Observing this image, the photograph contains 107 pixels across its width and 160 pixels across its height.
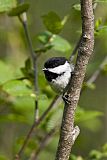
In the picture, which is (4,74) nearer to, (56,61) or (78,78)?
(56,61)

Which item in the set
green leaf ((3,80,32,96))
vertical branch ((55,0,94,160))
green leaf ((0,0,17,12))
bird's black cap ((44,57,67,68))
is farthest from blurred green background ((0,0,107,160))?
vertical branch ((55,0,94,160))

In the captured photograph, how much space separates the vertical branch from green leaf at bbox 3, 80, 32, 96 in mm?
513

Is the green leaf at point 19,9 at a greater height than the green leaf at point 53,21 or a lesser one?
greater

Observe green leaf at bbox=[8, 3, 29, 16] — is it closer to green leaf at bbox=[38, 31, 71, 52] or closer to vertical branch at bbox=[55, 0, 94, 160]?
green leaf at bbox=[38, 31, 71, 52]

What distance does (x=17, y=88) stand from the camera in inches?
77.6

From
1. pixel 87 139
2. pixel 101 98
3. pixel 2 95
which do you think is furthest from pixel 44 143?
pixel 101 98

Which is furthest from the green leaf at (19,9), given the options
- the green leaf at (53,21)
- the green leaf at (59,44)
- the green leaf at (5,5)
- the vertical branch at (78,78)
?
the vertical branch at (78,78)

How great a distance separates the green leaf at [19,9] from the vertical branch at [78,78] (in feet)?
1.73

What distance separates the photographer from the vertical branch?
132 cm

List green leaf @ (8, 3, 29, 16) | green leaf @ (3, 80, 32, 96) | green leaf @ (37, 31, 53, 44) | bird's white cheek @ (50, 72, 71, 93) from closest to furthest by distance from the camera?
bird's white cheek @ (50, 72, 71, 93) → green leaf @ (8, 3, 29, 16) → green leaf @ (3, 80, 32, 96) → green leaf @ (37, 31, 53, 44)

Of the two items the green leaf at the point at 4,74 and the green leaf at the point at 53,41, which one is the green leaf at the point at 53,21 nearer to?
the green leaf at the point at 53,41

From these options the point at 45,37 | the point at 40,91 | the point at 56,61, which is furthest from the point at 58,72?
the point at 40,91

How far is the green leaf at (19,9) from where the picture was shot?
71.8 inches

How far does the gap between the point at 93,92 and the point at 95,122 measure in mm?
752
